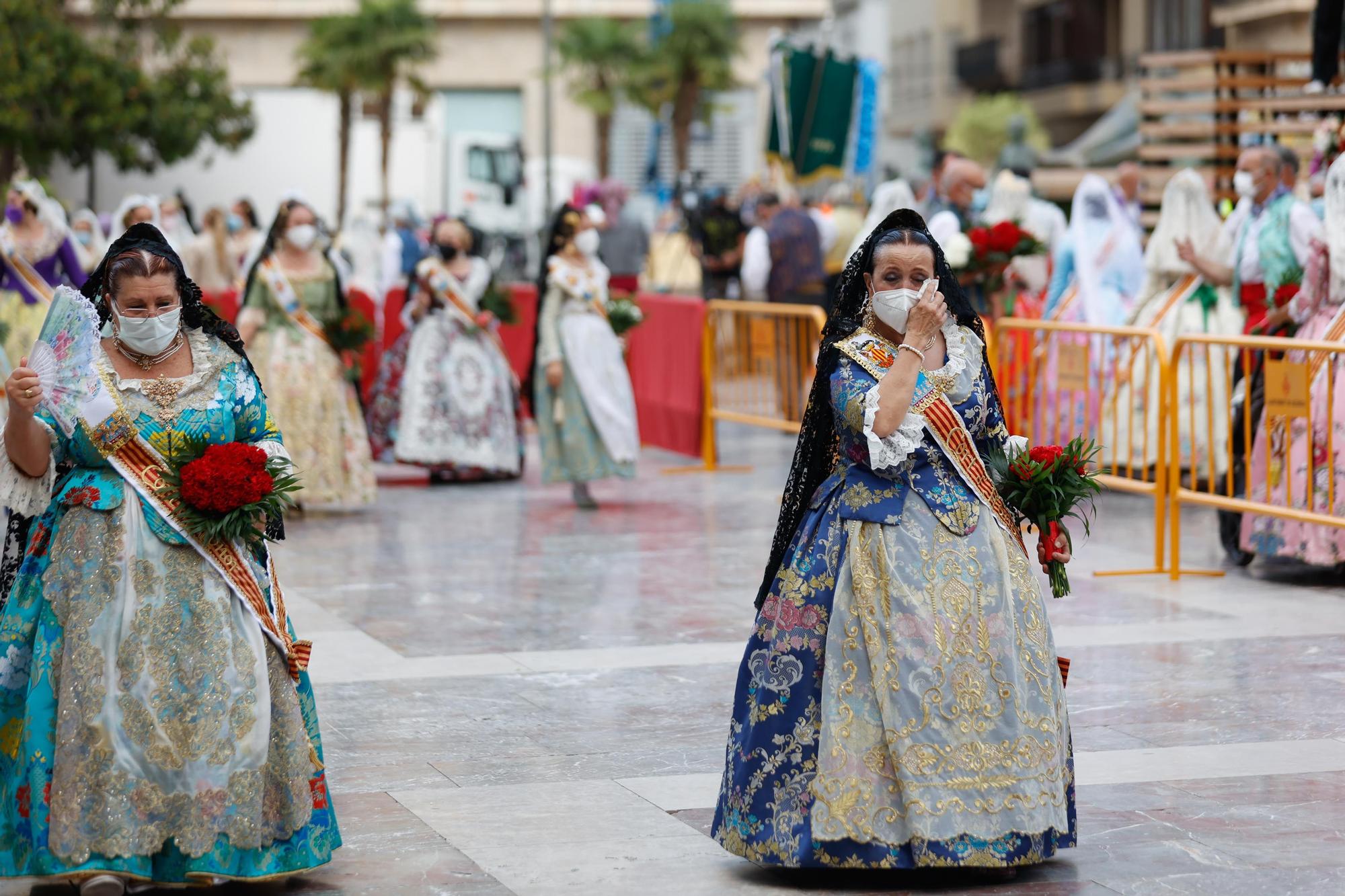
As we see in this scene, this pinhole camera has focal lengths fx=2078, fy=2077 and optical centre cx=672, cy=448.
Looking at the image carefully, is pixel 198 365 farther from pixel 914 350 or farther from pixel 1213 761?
pixel 1213 761

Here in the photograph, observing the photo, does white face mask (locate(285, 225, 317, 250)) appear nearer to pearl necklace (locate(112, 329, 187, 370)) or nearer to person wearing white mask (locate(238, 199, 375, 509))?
person wearing white mask (locate(238, 199, 375, 509))

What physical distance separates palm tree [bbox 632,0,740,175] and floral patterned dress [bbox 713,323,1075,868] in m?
41.1

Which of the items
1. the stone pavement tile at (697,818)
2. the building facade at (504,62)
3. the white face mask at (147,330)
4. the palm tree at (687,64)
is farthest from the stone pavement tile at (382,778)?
A: the building facade at (504,62)

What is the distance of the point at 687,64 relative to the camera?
4769cm

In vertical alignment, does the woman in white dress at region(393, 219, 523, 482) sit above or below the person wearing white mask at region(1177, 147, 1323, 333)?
below

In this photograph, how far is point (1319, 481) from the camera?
9.55 metres

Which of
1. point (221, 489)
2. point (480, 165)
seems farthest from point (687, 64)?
point (221, 489)

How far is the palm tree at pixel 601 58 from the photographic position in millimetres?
49469

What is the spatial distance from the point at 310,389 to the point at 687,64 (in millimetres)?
36165

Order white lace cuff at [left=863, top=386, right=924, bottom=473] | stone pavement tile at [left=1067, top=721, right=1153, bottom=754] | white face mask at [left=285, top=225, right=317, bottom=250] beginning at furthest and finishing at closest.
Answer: white face mask at [left=285, top=225, right=317, bottom=250] → stone pavement tile at [left=1067, top=721, right=1153, bottom=754] → white lace cuff at [left=863, top=386, right=924, bottom=473]

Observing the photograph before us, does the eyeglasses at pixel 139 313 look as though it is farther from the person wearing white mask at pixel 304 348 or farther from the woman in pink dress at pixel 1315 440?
the person wearing white mask at pixel 304 348

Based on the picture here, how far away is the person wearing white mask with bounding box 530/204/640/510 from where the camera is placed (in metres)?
12.5

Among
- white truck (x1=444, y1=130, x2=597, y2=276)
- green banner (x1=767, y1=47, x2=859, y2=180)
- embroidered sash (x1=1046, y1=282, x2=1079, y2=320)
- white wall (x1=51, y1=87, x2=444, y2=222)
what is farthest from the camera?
white truck (x1=444, y1=130, x2=597, y2=276)

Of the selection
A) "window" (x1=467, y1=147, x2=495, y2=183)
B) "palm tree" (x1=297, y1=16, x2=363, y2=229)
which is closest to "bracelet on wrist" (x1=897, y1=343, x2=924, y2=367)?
"window" (x1=467, y1=147, x2=495, y2=183)
